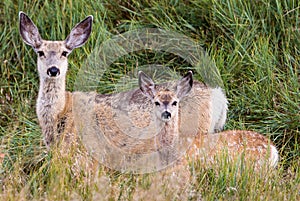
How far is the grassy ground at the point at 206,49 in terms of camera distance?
6512 millimetres

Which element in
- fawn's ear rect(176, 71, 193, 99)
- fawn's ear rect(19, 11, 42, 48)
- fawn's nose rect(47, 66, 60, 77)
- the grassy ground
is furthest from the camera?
the grassy ground

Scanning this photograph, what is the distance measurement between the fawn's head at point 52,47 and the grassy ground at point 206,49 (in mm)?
520

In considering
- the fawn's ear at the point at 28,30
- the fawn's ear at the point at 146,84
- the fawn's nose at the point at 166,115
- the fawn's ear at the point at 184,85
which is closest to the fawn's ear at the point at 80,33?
the fawn's ear at the point at 28,30

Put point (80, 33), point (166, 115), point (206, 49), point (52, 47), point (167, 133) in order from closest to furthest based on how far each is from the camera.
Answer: point (166, 115), point (167, 133), point (52, 47), point (80, 33), point (206, 49)

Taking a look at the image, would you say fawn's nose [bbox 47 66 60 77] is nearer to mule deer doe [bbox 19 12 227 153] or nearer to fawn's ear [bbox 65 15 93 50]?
mule deer doe [bbox 19 12 227 153]

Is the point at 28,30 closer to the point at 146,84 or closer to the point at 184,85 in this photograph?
the point at 146,84

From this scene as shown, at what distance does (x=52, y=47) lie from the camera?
614 centimetres

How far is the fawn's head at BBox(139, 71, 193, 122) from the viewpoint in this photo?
234 inches

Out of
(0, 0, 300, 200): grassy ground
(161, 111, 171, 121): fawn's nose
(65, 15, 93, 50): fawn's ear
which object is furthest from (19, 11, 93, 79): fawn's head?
(161, 111, 171, 121): fawn's nose

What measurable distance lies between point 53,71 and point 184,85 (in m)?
1.00

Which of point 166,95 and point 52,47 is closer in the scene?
point 166,95

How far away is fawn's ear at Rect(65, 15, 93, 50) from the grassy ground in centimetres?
70

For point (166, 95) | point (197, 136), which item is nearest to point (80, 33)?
point (166, 95)

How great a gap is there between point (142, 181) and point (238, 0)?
8.58ft
